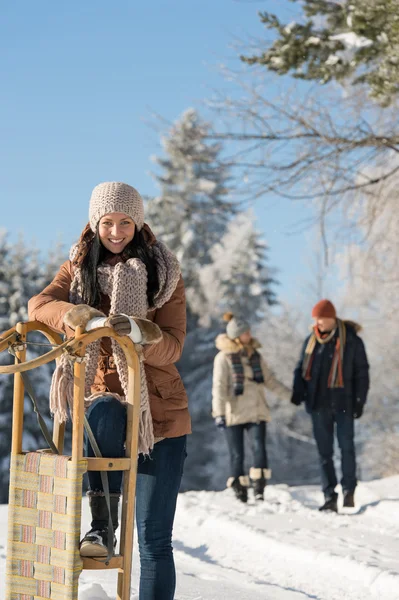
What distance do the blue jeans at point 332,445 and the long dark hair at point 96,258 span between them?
17.2ft

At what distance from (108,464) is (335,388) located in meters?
5.59

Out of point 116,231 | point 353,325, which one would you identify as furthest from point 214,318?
point 116,231

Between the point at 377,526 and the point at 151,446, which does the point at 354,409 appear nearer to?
the point at 377,526

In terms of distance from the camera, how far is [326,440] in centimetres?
850

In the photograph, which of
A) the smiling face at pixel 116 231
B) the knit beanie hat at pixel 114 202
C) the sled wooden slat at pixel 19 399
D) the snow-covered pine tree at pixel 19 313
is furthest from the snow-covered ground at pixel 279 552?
the snow-covered pine tree at pixel 19 313

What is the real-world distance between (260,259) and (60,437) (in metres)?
33.3

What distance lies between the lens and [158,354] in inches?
133

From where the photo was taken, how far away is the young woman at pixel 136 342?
3.25m

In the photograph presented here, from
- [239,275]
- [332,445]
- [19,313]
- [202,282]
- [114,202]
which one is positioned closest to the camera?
[114,202]

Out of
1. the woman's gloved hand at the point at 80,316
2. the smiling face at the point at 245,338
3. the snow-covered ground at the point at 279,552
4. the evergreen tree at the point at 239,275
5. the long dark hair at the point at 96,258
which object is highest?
the evergreen tree at the point at 239,275

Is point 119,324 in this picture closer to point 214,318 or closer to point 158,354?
point 158,354

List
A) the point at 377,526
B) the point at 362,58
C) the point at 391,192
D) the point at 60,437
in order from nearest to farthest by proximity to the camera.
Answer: the point at 60,437 → the point at 377,526 → the point at 362,58 → the point at 391,192

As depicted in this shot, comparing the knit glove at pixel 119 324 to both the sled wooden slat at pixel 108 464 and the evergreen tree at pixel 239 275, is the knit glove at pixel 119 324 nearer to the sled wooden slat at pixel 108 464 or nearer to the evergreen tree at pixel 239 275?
the sled wooden slat at pixel 108 464

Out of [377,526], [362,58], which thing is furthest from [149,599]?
[362,58]
